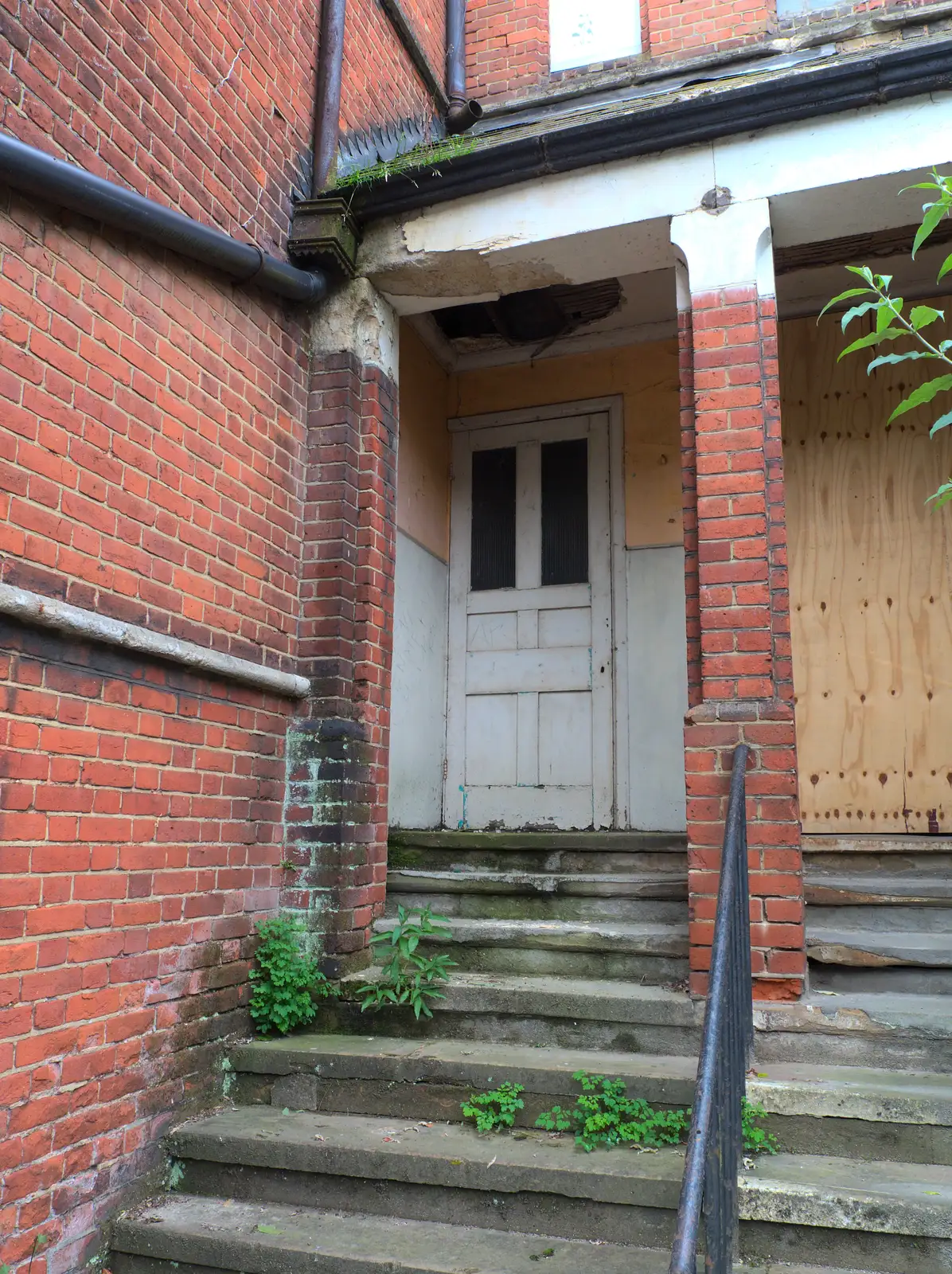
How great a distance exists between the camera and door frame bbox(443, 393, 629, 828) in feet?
19.4

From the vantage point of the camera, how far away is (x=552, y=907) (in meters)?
4.30

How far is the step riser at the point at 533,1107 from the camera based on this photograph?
2.94 meters

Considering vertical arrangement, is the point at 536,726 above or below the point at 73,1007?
above

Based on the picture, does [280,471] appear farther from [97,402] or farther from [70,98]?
[70,98]

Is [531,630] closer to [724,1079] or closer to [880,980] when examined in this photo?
[880,980]

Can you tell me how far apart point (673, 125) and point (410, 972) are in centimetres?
363

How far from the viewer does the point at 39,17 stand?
2.98 meters

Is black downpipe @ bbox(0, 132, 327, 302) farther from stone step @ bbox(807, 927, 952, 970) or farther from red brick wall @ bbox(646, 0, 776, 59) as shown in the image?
stone step @ bbox(807, 927, 952, 970)

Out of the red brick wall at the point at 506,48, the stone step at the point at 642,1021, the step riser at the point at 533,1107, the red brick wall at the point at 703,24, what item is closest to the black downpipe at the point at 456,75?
the red brick wall at the point at 506,48

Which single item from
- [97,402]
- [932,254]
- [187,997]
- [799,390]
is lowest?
[187,997]

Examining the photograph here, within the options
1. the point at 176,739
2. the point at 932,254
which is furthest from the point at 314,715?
the point at 932,254

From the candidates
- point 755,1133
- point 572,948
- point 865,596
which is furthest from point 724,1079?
point 865,596

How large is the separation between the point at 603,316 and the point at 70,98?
149 inches

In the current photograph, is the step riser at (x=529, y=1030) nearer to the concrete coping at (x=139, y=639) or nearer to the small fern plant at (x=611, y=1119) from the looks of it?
the small fern plant at (x=611, y=1119)
